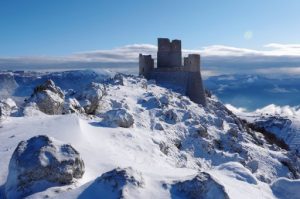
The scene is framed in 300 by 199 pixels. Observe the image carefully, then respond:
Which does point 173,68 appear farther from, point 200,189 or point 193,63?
point 200,189

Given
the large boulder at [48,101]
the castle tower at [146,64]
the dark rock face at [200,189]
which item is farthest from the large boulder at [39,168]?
the castle tower at [146,64]

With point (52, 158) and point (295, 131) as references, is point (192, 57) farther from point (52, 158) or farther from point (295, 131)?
point (295, 131)

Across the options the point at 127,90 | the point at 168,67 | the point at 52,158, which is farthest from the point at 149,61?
the point at 52,158

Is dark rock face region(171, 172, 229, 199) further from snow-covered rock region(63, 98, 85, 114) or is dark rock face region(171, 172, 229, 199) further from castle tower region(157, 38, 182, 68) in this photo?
castle tower region(157, 38, 182, 68)

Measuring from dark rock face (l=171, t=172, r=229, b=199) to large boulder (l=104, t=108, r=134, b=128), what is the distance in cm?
946

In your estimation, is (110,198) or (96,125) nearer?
(110,198)

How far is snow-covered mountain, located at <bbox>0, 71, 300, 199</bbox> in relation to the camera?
38.3 feet

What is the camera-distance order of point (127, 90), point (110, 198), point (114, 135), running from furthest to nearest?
1. point (127, 90)
2. point (114, 135)
3. point (110, 198)

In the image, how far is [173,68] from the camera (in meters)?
49.2

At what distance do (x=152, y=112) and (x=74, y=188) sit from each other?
17685 millimetres

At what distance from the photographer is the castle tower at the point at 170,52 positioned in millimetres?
50719

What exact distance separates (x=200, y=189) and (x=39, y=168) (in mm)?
3935

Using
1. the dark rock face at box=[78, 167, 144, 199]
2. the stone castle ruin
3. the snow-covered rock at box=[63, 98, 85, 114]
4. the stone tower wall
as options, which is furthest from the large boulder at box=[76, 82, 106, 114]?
the stone tower wall

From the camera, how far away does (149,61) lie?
5091 cm
